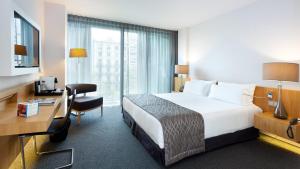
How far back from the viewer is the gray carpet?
196cm

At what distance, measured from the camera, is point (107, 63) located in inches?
185

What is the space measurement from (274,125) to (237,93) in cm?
77

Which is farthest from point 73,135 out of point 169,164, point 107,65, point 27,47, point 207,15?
point 207,15

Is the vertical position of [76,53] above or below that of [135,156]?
above

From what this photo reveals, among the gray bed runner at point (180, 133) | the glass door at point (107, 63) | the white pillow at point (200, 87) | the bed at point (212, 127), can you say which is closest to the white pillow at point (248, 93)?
the bed at point (212, 127)

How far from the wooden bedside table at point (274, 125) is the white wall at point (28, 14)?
3408 mm

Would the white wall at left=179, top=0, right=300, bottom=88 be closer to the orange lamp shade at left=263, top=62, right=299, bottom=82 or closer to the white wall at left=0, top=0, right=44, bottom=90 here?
the orange lamp shade at left=263, top=62, right=299, bottom=82

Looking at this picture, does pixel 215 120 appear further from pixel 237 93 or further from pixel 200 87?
pixel 200 87

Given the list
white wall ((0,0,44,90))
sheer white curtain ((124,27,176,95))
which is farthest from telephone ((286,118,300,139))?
sheer white curtain ((124,27,176,95))

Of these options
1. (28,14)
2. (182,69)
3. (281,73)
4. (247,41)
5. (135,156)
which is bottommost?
(135,156)

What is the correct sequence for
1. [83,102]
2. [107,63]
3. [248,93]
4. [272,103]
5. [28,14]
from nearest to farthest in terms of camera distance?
[28,14] → [272,103] → [248,93] → [83,102] → [107,63]

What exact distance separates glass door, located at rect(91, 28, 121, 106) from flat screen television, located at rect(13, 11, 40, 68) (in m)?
1.75

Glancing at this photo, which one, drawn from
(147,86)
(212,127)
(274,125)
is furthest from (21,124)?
(147,86)

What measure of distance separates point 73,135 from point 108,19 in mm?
3143
